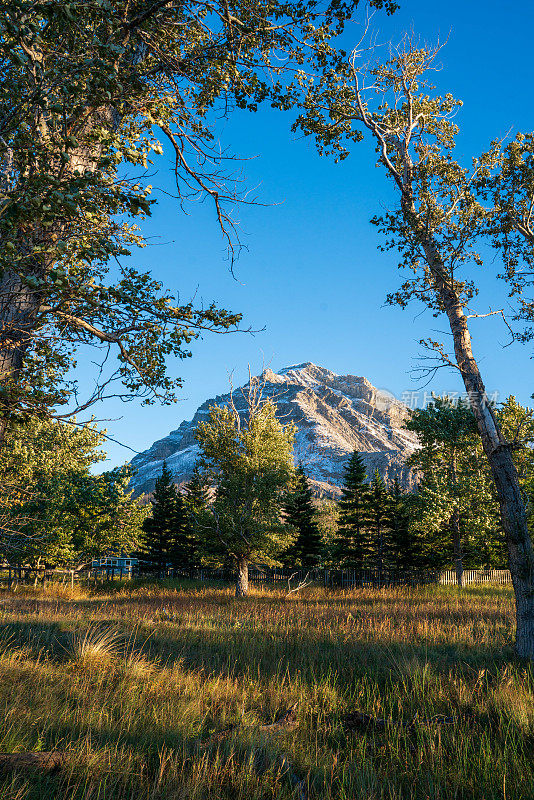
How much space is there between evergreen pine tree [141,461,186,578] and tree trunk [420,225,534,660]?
1390 inches

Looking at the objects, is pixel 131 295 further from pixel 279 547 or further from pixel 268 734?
pixel 279 547

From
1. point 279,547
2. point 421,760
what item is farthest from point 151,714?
point 279,547

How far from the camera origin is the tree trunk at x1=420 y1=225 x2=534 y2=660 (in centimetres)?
684

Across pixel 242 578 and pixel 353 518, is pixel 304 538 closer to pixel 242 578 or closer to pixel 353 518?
pixel 353 518

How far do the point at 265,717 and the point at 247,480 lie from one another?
15607 mm

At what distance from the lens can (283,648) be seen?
7.68 meters

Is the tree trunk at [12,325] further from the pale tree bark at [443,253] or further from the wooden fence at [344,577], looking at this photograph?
the wooden fence at [344,577]

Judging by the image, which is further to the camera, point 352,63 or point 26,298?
point 352,63

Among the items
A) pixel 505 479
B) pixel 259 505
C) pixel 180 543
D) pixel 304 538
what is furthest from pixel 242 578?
pixel 180 543

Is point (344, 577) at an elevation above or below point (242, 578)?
below

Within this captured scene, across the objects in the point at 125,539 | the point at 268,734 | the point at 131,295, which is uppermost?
the point at 131,295

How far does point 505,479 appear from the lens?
23.9 feet

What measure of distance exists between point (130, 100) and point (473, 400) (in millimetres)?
7180

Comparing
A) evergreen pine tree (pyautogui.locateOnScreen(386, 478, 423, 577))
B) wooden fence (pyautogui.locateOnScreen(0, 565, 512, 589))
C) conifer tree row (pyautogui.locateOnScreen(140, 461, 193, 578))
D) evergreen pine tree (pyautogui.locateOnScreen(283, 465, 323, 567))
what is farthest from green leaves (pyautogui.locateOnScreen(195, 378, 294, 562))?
conifer tree row (pyautogui.locateOnScreen(140, 461, 193, 578))
